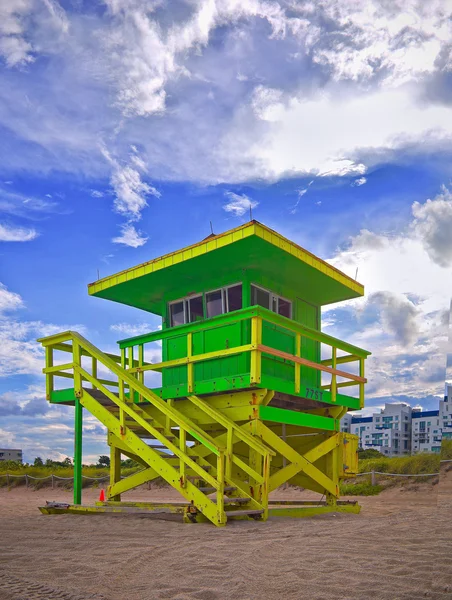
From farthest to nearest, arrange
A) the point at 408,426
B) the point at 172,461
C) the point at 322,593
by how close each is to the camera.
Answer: the point at 408,426, the point at 172,461, the point at 322,593

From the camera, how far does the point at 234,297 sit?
12078 mm

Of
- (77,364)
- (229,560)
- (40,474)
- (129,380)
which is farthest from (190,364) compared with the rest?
(40,474)

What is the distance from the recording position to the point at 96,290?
13375 mm

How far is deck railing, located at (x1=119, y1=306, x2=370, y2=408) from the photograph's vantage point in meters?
10.1

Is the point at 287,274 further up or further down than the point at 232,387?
further up

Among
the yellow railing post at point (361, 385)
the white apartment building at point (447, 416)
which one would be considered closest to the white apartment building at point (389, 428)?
the yellow railing post at point (361, 385)

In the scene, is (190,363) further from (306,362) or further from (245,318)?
Result: (306,362)

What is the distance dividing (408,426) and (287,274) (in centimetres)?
7098

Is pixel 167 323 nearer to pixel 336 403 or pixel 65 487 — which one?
pixel 336 403

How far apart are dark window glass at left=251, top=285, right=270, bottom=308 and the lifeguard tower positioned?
3cm

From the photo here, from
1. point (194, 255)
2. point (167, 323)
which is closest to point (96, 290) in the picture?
point (167, 323)

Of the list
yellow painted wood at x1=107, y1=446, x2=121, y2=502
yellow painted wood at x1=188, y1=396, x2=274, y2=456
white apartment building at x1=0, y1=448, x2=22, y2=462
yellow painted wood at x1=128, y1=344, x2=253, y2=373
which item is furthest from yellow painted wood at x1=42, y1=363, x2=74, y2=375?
white apartment building at x1=0, y1=448, x2=22, y2=462

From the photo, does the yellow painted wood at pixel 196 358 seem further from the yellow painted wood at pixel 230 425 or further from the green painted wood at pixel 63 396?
the green painted wood at pixel 63 396

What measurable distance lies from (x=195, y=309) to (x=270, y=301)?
1699 millimetres
